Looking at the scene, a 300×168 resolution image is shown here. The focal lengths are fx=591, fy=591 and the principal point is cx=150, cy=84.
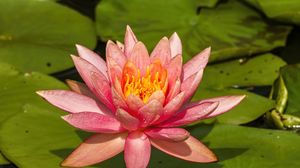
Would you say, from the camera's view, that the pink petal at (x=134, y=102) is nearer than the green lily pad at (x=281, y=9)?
Yes

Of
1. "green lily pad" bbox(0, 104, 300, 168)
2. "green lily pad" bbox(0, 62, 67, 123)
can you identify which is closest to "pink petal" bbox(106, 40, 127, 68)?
"green lily pad" bbox(0, 104, 300, 168)

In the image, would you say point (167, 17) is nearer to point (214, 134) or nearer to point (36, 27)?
point (36, 27)

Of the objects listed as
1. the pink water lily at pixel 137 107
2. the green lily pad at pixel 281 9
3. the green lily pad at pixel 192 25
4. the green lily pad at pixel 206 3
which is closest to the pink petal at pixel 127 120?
the pink water lily at pixel 137 107

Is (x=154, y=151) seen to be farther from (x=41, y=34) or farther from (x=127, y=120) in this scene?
(x=41, y=34)

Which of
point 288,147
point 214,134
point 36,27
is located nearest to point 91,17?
point 36,27

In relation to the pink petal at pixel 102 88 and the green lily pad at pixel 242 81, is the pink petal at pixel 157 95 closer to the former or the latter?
the pink petal at pixel 102 88

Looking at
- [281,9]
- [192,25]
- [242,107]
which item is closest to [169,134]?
[242,107]
